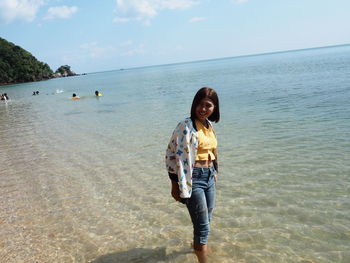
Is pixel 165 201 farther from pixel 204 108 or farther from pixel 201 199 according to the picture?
pixel 204 108

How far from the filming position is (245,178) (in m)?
7.82

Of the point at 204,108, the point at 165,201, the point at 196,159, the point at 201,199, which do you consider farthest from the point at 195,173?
the point at 165,201

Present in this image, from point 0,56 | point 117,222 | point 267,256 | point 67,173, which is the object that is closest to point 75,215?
point 117,222

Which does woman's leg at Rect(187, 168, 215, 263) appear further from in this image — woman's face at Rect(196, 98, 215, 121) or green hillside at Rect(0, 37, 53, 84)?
green hillside at Rect(0, 37, 53, 84)

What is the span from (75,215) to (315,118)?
1216 centimetres

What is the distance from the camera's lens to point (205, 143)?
3.83 meters

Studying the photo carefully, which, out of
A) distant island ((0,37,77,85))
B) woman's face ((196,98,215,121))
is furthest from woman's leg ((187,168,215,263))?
distant island ((0,37,77,85))

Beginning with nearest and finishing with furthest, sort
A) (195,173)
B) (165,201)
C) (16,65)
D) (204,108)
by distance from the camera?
(204,108), (195,173), (165,201), (16,65)

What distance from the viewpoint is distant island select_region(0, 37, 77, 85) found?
4901 inches

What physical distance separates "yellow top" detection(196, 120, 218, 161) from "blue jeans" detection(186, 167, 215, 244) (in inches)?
6.4

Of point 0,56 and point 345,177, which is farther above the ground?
point 0,56

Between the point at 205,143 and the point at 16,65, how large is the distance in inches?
5759

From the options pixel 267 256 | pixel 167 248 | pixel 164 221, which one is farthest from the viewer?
pixel 164 221

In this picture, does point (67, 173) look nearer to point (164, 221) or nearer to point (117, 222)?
point (117, 222)
